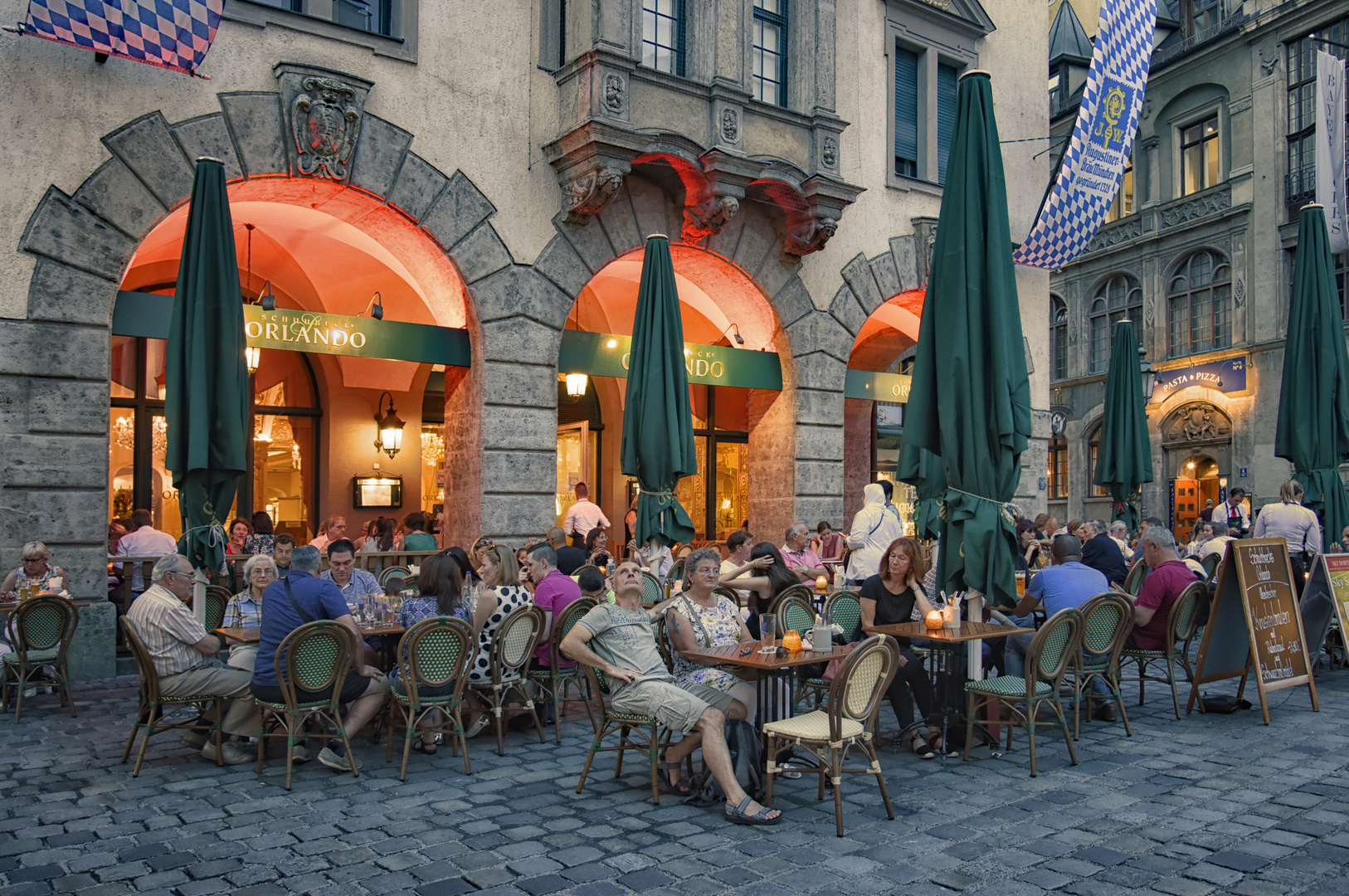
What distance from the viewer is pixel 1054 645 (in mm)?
6500

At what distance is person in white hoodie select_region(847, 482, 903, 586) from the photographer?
32.3ft

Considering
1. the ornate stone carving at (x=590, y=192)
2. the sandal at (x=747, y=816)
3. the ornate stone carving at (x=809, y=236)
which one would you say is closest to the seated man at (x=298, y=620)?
the sandal at (x=747, y=816)

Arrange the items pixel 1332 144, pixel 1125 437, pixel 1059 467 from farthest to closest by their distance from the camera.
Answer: pixel 1059 467 < pixel 1332 144 < pixel 1125 437

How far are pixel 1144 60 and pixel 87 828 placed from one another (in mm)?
14734

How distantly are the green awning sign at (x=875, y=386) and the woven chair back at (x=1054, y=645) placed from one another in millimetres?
8176

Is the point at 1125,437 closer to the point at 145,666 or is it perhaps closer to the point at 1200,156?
the point at 145,666

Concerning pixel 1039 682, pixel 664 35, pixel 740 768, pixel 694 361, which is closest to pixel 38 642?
pixel 740 768

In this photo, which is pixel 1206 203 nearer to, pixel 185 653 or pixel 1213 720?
pixel 1213 720

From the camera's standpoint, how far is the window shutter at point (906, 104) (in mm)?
15242

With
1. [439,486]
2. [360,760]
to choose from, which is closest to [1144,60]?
[439,486]

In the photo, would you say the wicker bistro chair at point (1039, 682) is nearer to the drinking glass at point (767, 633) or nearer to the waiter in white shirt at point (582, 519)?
the drinking glass at point (767, 633)

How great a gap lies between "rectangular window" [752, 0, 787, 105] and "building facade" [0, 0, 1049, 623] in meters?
0.04

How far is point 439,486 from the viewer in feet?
54.2

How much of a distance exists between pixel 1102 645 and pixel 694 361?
6.95 m
